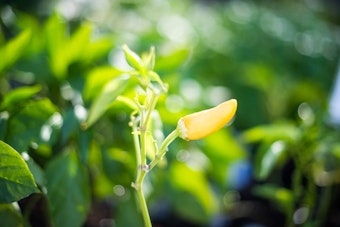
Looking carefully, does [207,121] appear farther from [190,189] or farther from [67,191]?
[190,189]

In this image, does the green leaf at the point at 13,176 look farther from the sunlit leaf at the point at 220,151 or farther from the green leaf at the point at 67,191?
the sunlit leaf at the point at 220,151

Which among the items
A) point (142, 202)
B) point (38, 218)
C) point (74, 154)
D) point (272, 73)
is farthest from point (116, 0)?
point (142, 202)

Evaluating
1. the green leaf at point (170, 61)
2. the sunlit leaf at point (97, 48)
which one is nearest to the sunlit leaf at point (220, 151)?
the green leaf at point (170, 61)

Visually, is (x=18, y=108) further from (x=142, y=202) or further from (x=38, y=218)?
(x=38, y=218)

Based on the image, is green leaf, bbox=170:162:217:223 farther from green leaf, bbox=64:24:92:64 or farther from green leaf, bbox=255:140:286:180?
green leaf, bbox=64:24:92:64

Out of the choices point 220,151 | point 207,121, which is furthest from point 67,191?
point 220,151
